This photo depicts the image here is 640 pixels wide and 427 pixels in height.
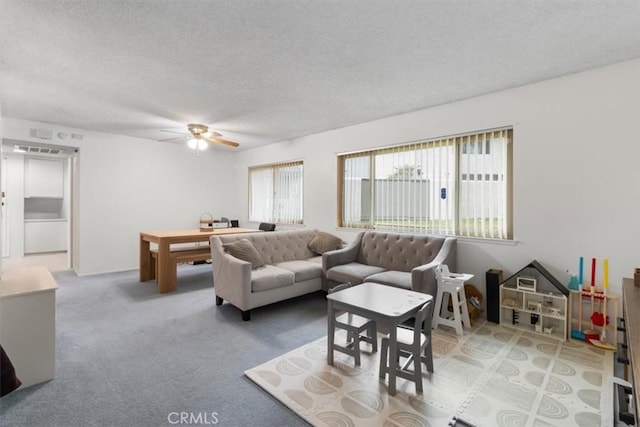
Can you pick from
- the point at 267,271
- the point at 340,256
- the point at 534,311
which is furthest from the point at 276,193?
the point at 534,311

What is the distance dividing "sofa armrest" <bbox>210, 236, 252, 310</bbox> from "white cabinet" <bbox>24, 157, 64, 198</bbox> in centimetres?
632

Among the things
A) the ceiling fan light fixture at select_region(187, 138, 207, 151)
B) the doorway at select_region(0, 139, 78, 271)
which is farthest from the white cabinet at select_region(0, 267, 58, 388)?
the doorway at select_region(0, 139, 78, 271)

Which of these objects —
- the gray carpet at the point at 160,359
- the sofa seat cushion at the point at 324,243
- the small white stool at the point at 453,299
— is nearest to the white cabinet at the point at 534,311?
the small white stool at the point at 453,299

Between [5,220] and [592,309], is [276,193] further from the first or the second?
[5,220]

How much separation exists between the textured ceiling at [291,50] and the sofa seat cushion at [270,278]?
6.94 ft

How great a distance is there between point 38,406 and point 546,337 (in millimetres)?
4057

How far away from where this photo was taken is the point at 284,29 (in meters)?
2.16

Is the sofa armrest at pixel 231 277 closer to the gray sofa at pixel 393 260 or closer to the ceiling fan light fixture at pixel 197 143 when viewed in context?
the gray sofa at pixel 393 260

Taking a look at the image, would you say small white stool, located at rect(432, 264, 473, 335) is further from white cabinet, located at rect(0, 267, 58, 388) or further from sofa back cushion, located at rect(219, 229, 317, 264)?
white cabinet, located at rect(0, 267, 58, 388)

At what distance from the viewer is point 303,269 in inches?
149

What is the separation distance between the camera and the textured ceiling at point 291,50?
76.6 inches

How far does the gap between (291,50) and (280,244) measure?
2.61 metres

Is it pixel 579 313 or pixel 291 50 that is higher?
pixel 291 50

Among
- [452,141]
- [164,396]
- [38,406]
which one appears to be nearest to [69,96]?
[38,406]
